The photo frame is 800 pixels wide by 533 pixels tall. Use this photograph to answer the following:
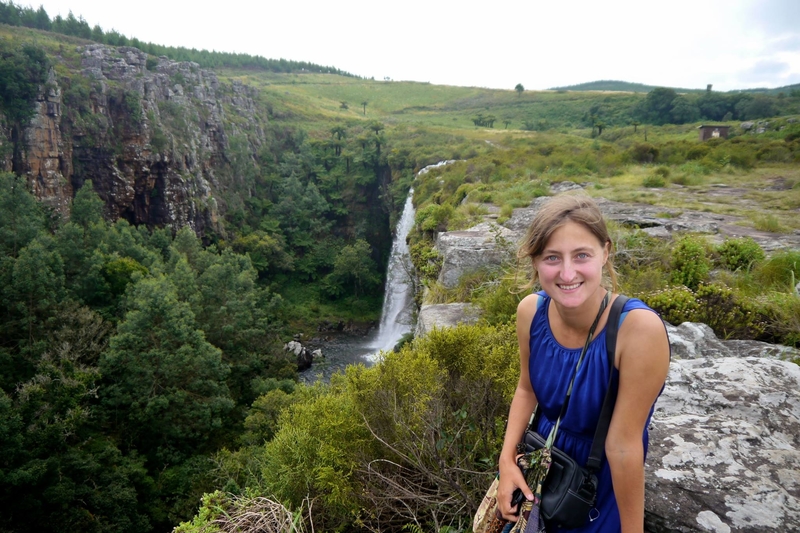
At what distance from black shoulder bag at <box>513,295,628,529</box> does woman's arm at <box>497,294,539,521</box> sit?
13 centimetres

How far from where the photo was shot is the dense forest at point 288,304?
3.61 m

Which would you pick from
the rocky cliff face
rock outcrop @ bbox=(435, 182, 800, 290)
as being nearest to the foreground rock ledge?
rock outcrop @ bbox=(435, 182, 800, 290)

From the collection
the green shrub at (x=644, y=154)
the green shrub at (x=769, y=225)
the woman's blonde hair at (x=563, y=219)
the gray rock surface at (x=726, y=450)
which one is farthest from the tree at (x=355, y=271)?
the woman's blonde hair at (x=563, y=219)

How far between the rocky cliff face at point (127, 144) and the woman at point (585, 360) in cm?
4474

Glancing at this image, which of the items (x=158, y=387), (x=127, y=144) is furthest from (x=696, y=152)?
(x=127, y=144)

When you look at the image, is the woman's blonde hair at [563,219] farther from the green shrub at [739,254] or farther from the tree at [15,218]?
the tree at [15,218]

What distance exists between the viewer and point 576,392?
69.9 inches

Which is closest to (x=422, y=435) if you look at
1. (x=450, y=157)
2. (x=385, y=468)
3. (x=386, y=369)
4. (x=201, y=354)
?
(x=385, y=468)

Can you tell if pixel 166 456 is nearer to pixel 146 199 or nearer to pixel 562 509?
pixel 562 509

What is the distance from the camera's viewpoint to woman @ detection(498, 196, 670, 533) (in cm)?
156

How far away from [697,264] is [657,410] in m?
3.57

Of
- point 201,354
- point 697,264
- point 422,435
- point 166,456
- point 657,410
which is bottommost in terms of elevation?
point 166,456

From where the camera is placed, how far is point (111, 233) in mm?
32438

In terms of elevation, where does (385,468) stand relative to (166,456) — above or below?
above
